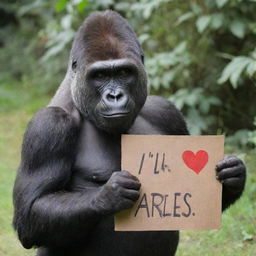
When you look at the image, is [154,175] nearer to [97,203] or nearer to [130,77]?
[97,203]

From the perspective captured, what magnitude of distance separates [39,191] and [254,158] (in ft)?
11.9

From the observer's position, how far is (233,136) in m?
7.26

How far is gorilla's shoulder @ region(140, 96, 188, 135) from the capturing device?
4211mm

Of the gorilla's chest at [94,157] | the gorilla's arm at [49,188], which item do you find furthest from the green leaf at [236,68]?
the gorilla's arm at [49,188]

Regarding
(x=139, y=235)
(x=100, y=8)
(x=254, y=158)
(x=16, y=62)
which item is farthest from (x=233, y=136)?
(x=16, y=62)

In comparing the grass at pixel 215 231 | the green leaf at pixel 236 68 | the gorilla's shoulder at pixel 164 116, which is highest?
the green leaf at pixel 236 68

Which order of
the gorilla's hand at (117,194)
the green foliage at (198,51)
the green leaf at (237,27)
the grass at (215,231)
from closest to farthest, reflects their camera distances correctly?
the gorilla's hand at (117,194) < the grass at (215,231) < the green leaf at (237,27) < the green foliage at (198,51)

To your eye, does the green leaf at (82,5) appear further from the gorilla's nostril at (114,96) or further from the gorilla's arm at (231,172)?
the gorilla's arm at (231,172)

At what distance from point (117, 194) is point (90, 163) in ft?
1.71

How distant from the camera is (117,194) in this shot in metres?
3.33

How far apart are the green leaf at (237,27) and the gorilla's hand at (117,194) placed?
3.98 m

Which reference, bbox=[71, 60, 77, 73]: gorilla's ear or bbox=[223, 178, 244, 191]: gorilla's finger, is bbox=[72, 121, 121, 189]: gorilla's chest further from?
bbox=[223, 178, 244, 191]: gorilla's finger

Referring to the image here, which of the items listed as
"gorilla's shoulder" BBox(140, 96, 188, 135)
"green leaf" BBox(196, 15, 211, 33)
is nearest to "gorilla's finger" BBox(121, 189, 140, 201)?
"gorilla's shoulder" BBox(140, 96, 188, 135)

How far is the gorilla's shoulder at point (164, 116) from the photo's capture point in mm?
4211
